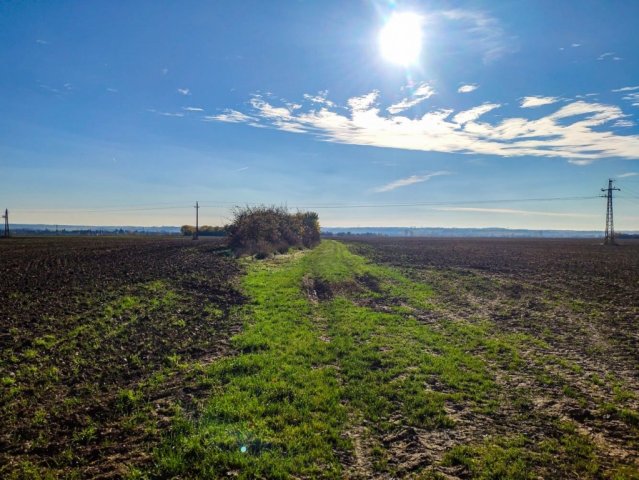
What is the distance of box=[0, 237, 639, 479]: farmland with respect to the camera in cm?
612

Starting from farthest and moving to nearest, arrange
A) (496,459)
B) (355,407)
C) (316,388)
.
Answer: (316,388)
(355,407)
(496,459)

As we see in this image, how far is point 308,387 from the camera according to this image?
8.88 meters

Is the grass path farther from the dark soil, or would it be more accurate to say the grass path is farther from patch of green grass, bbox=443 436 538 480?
the dark soil

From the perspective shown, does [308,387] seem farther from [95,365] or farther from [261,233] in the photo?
[261,233]

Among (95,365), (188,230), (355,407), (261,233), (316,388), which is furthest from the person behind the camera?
(188,230)

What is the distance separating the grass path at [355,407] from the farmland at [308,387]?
0.12ft

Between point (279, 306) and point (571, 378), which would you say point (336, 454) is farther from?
point (279, 306)

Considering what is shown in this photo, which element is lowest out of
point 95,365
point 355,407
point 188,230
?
point 355,407

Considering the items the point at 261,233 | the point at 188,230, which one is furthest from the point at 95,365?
the point at 188,230

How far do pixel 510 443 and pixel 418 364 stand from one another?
4.07 metres

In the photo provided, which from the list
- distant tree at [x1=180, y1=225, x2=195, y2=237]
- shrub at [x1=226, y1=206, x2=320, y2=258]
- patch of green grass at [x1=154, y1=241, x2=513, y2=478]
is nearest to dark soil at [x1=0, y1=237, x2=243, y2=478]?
patch of green grass at [x1=154, y1=241, x2=513, y2=478]

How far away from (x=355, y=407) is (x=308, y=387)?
1.30 meters

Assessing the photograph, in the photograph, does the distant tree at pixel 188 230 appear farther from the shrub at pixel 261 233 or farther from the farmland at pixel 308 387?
the farmland at pixel 308 387

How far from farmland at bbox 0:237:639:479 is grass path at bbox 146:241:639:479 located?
0.04m
